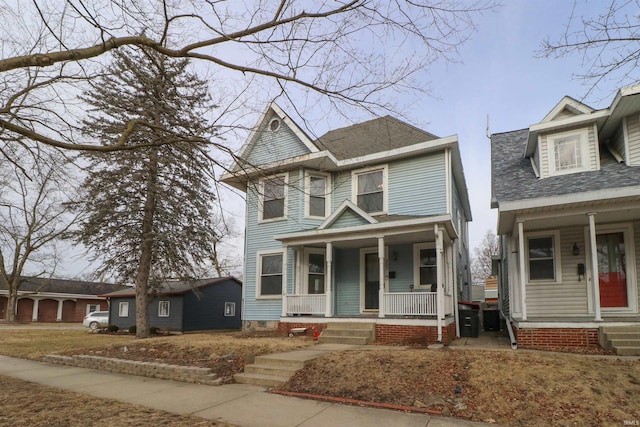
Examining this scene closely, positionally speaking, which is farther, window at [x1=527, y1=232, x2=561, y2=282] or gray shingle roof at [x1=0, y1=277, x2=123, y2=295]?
gray shingle roof at [x1=0, y1=277, x2=123, y2=295]

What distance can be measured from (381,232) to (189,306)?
1407 centimetres

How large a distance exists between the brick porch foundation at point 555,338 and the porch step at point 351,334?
345 centimetres

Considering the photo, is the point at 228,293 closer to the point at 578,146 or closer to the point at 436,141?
the point at 436,141

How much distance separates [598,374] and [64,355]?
456 inches

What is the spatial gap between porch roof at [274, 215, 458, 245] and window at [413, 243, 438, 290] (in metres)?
0.38

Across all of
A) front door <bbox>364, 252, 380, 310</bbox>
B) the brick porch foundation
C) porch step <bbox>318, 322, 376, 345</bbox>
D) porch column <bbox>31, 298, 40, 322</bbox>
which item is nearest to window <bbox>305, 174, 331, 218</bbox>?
front door <bbox>364, 252, 380, 310</bbox>

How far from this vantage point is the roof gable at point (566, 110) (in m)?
10.6

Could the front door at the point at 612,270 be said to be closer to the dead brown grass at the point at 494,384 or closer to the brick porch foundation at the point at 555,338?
the brick porch foundation at the point at 555,338

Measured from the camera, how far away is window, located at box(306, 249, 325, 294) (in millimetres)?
13555

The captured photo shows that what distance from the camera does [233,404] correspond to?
229 inches

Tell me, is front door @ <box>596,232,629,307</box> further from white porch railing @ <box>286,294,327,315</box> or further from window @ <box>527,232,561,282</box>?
white porch railing @ <box>286,294,327,315</box>

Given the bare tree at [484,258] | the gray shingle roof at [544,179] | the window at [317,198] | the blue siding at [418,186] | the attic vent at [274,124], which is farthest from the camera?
the bare tree at [484,258]

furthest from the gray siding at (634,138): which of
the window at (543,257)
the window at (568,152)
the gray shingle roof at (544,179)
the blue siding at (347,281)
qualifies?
the blue siding at (347,281)

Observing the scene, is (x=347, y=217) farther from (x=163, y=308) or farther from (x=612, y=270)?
(x=163, y=308)
